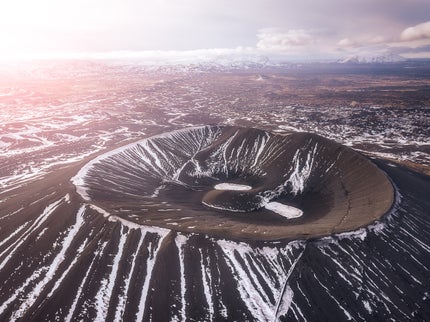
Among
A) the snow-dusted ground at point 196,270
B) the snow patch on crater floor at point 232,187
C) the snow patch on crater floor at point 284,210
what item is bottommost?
the snow patch on crater floor at point 232,187

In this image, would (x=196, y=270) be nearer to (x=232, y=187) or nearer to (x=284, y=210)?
(x=284, y=210)

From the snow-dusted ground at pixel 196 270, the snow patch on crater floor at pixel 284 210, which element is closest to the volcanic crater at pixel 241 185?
the snow patch on crater floor at pixel 284 210

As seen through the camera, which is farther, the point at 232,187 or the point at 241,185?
the point at 241,185

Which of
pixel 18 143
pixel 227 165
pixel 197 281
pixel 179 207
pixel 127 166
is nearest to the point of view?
pixel 197 281

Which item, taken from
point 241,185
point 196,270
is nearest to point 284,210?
point 241,185

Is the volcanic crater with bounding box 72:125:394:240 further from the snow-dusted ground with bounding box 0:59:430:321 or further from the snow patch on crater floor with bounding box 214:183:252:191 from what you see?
the snow-dusted ground with bounding box 0:59:430:321

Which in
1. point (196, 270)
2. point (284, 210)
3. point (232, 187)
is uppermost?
point (196, 270)

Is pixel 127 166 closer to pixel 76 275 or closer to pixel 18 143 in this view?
pixel 76 275

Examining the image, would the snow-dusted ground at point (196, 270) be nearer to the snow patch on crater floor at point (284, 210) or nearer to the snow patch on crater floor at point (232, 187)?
the snow patch on crater floor at point (284, 210)

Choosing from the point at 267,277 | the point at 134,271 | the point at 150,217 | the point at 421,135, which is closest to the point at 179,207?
the point at 150,217
